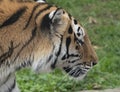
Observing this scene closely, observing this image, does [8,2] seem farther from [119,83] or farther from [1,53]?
[119,83]

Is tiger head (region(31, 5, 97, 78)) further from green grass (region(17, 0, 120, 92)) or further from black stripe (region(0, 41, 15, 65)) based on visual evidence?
green grass (region(17, 0, 120, 92))

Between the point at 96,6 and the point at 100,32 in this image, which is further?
the point at 96,6

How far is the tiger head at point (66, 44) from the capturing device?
3561 mm

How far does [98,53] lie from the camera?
23.0ft

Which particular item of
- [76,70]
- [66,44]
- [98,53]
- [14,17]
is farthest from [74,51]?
[98,53]

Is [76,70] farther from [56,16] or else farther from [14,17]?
[14,17]

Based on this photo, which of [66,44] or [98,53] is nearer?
[66,44]

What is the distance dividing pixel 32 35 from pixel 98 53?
3.53 meters

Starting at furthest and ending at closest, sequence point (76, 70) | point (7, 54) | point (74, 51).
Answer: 1. point (76, 70)
2. point (74, 51)
3. point (7, 54)

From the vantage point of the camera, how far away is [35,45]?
11.7ft

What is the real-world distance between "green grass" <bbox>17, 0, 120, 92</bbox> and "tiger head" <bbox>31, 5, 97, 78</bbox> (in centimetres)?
131

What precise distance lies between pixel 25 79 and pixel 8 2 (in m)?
2.04

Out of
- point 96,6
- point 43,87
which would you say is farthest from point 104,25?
point 43,87

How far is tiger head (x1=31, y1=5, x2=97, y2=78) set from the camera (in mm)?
3561
